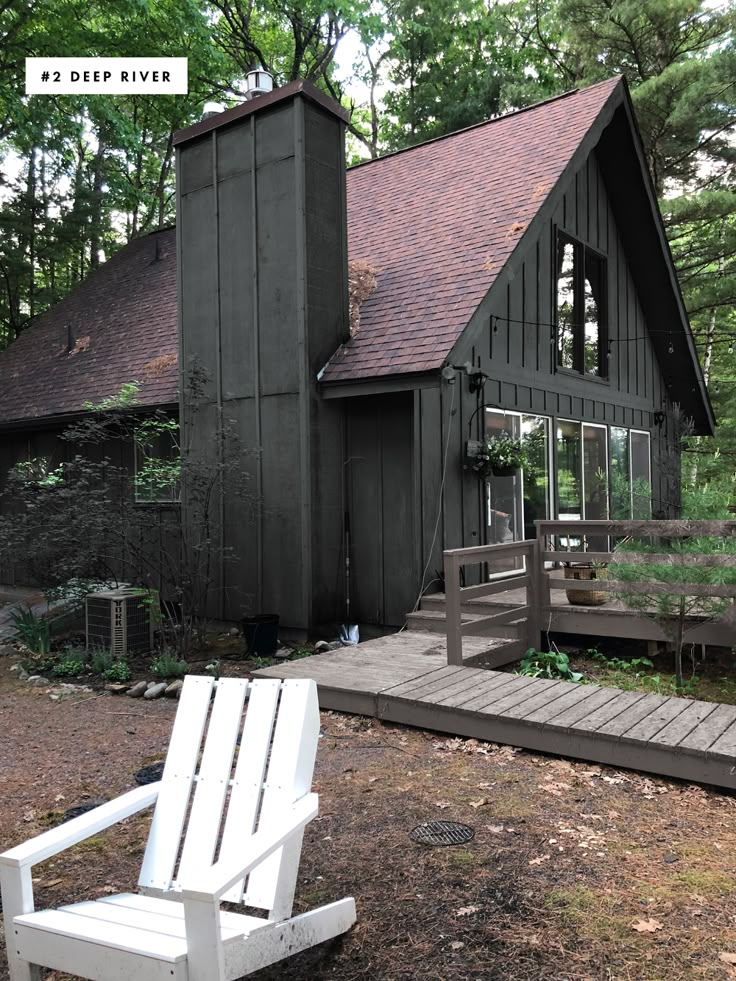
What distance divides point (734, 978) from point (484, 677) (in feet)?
10.4

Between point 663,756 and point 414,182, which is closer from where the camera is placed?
point 663,756

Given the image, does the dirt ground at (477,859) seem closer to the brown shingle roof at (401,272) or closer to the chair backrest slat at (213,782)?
the chair backrest slat at (213,782)

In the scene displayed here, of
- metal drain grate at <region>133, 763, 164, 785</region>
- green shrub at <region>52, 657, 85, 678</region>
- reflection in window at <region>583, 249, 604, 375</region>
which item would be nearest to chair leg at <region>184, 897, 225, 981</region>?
metal drain grate at <region>133, 763, 164, 785</region>

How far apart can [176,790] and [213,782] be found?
5.4 inches

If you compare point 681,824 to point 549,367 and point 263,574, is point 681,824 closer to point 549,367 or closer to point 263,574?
point 263,574

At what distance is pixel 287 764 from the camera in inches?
98.2

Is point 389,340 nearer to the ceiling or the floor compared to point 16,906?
nearer to the ceiling

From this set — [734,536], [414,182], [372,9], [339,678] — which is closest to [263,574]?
[339,678]

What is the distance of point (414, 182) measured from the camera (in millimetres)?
10906

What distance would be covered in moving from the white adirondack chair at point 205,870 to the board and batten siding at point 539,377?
4.83 meters

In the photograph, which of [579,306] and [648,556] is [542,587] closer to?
[648,556]

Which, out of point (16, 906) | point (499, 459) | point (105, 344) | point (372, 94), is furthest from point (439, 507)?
point (372, 94)

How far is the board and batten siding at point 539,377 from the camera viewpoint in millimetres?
7625

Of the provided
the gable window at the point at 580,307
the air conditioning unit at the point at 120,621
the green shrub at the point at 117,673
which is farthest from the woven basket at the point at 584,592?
the air conditioning unit at the point at 120,621
